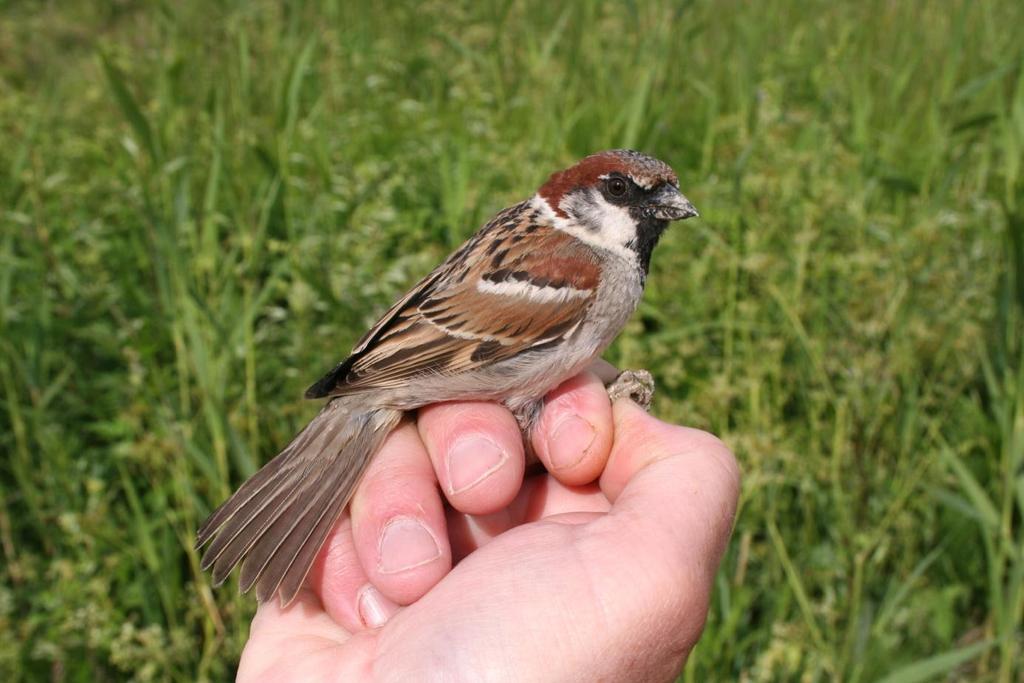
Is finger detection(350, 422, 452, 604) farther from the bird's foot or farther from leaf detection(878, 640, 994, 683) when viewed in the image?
leaf detection(878, 640, 994, 683)

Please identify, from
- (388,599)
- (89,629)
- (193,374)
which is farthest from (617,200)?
(89,629)

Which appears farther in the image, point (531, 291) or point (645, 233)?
point (645, 233)

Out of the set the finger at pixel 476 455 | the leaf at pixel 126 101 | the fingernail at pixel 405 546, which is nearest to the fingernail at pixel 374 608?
the fingernail at pixel 405 546

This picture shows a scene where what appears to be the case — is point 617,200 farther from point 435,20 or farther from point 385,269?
point 435,20

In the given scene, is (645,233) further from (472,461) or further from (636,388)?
(472,461)

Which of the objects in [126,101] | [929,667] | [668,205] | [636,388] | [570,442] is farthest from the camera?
[126,101]

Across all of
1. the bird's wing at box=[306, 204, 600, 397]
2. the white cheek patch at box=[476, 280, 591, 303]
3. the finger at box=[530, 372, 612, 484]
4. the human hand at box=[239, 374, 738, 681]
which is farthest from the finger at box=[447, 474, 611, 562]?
the white cheek patch at box=[476, 280, 591, 303]

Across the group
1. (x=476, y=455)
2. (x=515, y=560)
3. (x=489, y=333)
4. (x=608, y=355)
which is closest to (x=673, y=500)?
(x=515, y=560)
